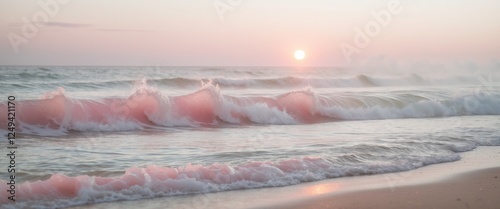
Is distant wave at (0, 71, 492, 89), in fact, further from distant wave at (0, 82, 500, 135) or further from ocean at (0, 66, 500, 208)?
distant wave at (0, 82, 500, 135)

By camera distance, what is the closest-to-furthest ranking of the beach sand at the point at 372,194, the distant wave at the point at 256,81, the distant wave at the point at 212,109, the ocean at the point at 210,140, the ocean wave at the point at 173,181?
the beach sand at the point at 372,194 → the ocean wave at the point at 173,181 → the ocean at the point at 210,140 → the distant wave at the point at 212,109 → the distant wave at the point at 256,81

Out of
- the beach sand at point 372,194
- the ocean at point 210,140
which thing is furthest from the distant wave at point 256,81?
the beach sand at point 372,194

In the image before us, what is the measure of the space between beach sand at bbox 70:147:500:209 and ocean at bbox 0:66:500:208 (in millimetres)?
336

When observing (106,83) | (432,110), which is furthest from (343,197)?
(106,83)

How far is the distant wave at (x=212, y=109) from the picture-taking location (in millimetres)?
15492

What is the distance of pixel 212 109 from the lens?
18328 millimetres

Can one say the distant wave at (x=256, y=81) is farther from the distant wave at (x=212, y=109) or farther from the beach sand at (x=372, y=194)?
the beach sand at (x=372, y=194)

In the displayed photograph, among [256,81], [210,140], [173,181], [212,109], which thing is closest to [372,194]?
[173,181]

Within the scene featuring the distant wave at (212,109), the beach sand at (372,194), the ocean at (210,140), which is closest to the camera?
the beach sand at (372,194)

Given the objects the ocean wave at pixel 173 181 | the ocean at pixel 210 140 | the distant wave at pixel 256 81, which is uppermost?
the distant wave at pixel 256 81

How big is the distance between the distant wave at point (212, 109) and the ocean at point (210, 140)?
0.12 feet

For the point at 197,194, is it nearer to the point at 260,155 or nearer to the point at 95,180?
the point at 95,180

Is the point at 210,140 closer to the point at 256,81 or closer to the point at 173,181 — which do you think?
the point at 173,181

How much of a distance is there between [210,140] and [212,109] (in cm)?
A: 505
